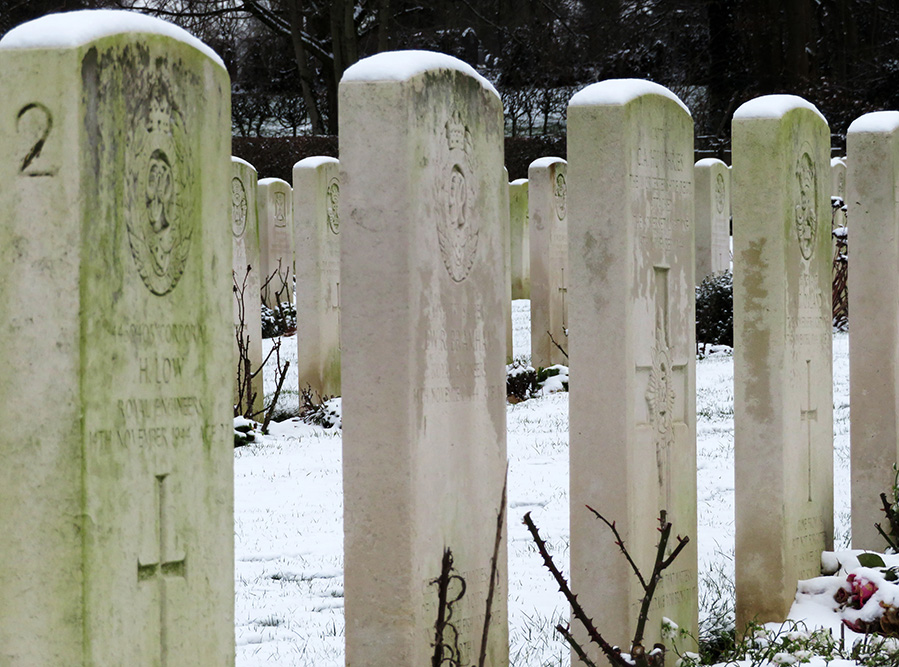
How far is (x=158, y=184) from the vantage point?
285 cm

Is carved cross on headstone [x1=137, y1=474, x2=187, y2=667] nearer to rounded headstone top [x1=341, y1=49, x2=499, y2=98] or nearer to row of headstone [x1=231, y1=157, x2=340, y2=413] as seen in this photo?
rounded headstone top [x1=341, y1=49, x2=499, y2=98]

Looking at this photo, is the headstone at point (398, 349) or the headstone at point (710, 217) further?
the headstone at point (710, 217)

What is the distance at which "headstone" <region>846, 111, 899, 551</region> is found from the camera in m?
6.14

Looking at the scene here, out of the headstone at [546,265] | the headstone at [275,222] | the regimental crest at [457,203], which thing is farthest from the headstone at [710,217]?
the regimental crest at [457,203]

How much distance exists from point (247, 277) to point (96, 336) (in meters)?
8.35

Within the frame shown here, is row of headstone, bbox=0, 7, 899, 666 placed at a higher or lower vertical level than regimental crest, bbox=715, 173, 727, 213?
lower

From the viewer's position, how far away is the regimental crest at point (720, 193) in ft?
54.8

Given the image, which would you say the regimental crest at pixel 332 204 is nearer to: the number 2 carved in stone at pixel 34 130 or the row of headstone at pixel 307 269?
the row of headstone at pixel 307 269

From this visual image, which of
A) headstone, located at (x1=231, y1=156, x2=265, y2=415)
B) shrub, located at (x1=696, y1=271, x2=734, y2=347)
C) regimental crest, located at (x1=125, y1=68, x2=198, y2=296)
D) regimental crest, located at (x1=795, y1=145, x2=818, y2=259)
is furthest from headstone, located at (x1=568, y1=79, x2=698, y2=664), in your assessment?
shrub, located at (x1=696, y1=271, x2=734, y2=347)

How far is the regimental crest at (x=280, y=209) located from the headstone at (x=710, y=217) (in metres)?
5.09

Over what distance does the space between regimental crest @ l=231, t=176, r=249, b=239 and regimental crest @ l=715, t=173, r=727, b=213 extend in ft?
24.5

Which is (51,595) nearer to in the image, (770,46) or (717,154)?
(717,154)

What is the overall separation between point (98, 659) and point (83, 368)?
0.61 meters

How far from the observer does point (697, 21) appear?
102 ft
